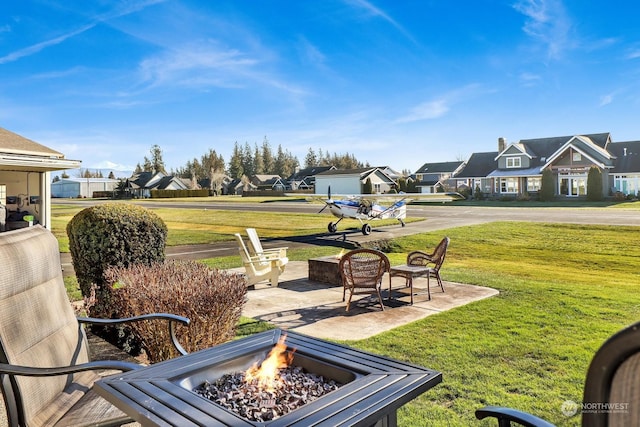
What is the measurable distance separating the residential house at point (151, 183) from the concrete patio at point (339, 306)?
70313mm

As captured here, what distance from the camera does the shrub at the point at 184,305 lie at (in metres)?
3.84

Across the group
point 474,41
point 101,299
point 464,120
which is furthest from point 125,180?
point 101,299

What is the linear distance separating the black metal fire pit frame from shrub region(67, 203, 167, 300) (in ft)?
11.0

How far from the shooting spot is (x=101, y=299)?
5.09 meters

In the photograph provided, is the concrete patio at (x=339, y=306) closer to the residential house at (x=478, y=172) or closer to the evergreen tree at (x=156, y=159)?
the residential house at (x=478, y=172)

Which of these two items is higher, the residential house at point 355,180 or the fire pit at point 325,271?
the residential house at point 355,180

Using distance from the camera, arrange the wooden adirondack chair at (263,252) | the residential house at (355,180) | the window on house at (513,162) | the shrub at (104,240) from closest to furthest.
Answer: the shrub at (104,240) → the wooden adirondack chair at (263,252) → the window on house at (513,162) → the residential house at (355,180)

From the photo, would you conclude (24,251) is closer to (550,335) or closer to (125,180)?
(550,335)

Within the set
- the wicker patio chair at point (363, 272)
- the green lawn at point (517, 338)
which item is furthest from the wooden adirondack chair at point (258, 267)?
the green lawn at point (517, 338)

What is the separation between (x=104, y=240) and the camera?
16.6ft

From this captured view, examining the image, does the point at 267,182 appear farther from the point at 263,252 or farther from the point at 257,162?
the point at 263,252

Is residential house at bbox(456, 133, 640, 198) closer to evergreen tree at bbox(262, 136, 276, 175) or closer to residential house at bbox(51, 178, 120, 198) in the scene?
evergreen tree at bbox(262, 136, 276, 175)

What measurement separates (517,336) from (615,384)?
4591mm

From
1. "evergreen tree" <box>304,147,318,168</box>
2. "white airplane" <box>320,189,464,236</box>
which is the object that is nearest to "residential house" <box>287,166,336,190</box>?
"evergreen tree" <box>304,147,318,168</box>
